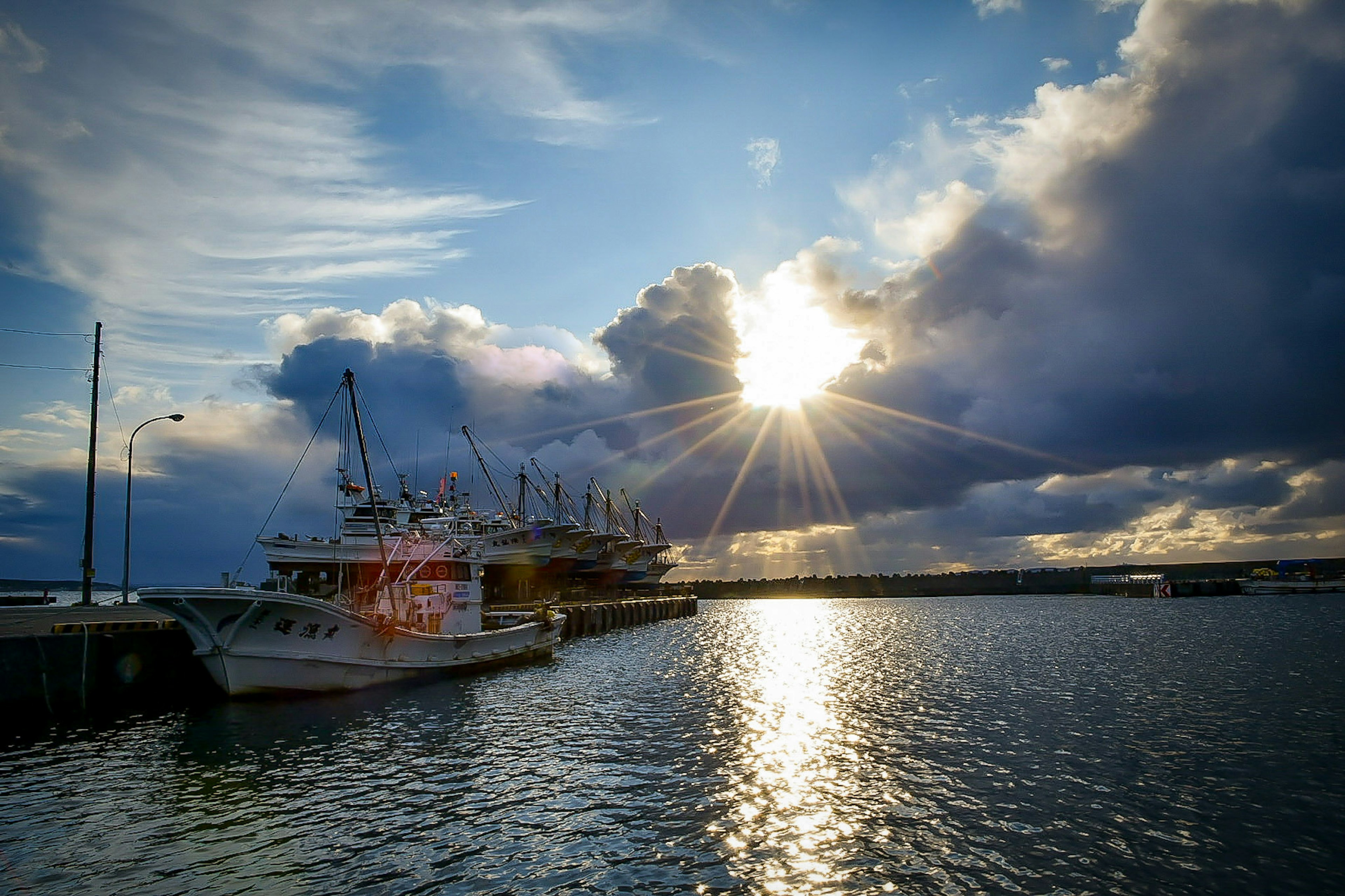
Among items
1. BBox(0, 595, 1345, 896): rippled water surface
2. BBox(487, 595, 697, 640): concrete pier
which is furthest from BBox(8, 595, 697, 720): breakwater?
BBox(487, 595, 697, 640): concrete pier

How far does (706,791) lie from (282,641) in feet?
66.4

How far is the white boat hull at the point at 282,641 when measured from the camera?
28.7m

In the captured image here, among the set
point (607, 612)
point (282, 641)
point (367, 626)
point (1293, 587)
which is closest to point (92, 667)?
point (282, 641)

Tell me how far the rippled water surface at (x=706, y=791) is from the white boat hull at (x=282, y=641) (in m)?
1.23

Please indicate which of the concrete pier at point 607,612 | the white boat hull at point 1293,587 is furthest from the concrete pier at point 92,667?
the white boat hull at point 1293,587

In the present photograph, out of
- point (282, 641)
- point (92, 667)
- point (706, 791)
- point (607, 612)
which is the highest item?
point (282, 641)

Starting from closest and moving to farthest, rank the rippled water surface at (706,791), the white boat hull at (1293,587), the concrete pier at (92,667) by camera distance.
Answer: the rippled water surface at (706,791), the concrete pier at (92,667), the white boat hull at (1293,587)

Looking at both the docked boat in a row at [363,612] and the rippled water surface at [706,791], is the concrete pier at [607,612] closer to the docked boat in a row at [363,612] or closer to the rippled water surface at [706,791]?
the docked boat in a row at [363,612]

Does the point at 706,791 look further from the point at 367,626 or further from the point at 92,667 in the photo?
the point at 92,667

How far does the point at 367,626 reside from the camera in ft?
108

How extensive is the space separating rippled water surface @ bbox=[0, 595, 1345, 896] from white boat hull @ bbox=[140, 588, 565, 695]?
1232mm

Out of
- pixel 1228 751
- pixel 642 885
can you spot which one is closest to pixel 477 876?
pixel 642 885

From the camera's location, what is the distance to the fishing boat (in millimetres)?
29125

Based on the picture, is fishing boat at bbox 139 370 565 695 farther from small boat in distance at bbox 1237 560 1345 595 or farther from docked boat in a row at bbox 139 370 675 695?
small boat in distance at bbox 1237 560 1345 595
